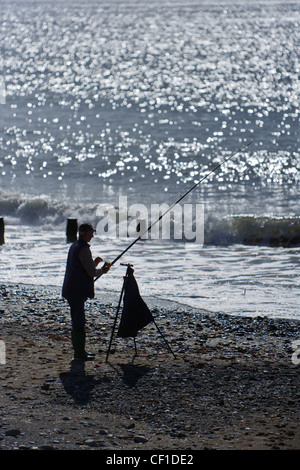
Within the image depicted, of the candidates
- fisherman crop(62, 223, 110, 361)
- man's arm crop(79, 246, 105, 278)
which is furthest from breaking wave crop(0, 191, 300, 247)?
man's arm crop(79, 246, 105, 278)

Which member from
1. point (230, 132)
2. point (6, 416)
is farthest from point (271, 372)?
point (230, 132)

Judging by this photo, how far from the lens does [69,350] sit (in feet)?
35.9

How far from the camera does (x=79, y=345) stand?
10.3 metres

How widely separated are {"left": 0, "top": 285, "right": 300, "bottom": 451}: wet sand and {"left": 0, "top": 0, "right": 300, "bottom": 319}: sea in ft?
6.62

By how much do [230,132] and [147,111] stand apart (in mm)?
6980

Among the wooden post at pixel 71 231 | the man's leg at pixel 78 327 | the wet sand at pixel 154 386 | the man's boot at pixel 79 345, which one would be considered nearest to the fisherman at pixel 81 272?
the man's leg at pixel 78 327

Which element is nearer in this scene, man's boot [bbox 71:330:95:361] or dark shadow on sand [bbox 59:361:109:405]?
dark shadow on sand [bbox 59:361:109:405]

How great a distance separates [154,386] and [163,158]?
86.7 ft

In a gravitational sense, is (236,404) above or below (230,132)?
below

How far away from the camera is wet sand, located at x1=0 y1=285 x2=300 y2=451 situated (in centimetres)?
797

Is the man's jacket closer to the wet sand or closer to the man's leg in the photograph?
the man's leg

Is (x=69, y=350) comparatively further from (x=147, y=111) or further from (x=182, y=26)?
(x=182, y=26)

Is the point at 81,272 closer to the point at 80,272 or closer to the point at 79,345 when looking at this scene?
the point at 80,272

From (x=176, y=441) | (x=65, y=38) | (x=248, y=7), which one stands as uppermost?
(x=248, y=7)
